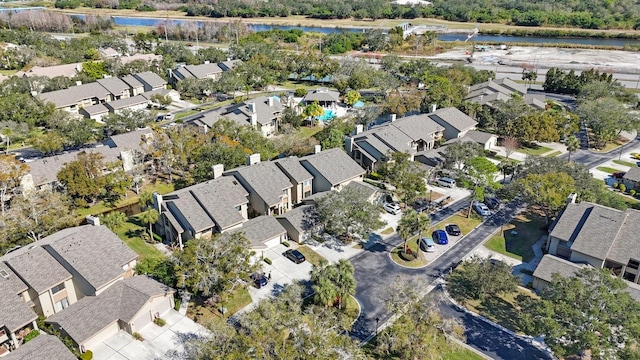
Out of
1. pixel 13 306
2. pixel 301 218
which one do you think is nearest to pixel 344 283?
pixel 301 218

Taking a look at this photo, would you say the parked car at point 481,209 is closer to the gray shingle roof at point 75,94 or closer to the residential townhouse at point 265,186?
the residential townhouse at point 265,186

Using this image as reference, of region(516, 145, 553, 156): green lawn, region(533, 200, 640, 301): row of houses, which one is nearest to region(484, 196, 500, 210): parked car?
region(533, 200, 640, 301): row of houses

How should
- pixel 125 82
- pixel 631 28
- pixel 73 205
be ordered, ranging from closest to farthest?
1. pixel 73 205
2. pixel 125 82
3. pixel 631 28

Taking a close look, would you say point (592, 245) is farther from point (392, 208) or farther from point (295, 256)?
point (295, 256)

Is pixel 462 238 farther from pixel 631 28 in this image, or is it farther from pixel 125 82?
pixel 631 28

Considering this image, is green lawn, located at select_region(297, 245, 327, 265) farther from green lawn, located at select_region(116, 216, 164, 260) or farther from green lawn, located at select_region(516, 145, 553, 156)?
green lawn, located at select_region(516, 145, 553, 156)

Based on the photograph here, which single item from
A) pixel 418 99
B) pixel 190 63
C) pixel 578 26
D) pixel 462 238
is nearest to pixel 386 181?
pixel 462 238
